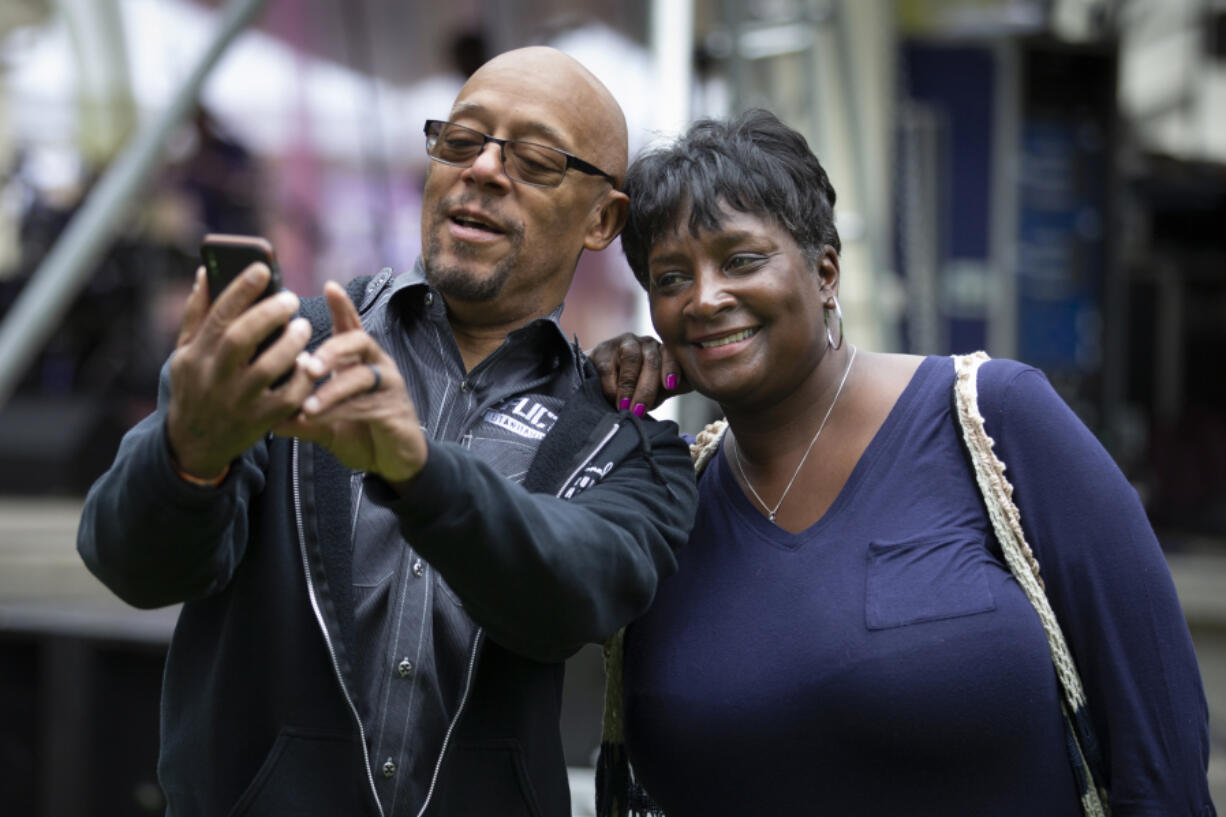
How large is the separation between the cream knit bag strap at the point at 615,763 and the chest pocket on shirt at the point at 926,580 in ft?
1.45

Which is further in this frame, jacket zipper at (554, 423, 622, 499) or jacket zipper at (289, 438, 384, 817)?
jacket zipper at (554, 423, 622, 499)

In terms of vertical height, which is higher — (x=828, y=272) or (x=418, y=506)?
(x=828, y=272)

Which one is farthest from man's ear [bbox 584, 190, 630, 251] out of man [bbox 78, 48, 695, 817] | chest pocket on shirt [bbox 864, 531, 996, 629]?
Answer: chest pocket on shirt [bbox 864, 531, 996, 629]

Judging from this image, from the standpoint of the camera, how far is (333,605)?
1840mm

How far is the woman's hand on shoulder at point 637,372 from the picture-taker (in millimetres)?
2186

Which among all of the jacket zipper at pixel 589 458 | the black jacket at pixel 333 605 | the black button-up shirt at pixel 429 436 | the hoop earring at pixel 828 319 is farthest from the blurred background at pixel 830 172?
the black jacket at pixel 333 605

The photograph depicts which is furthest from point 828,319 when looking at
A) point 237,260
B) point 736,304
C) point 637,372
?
point 237,260

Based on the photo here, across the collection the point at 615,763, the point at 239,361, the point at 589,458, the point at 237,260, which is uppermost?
the point at 237,260

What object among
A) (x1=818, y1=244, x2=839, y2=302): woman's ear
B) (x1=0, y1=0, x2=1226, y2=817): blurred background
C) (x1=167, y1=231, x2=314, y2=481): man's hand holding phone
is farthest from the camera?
(x1=0, y1=0, x2=1226, y2=817): blurred background

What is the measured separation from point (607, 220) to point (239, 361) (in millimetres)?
978

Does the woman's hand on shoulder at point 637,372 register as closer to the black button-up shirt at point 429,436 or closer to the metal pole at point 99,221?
the black button-up shirt at point 429,436

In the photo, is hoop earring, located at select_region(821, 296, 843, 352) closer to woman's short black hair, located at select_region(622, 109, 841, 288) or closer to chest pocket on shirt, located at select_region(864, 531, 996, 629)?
woman's short black hair, located at select_region(622, 109, 841, 288)

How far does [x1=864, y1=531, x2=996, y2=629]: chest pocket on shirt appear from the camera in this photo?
213 centimetres

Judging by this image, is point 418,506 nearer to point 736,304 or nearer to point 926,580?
point 736,304
